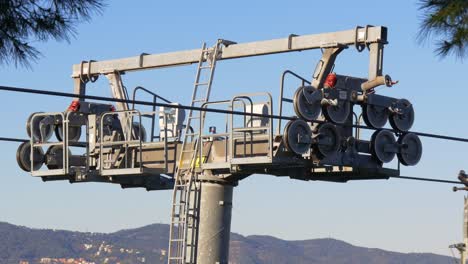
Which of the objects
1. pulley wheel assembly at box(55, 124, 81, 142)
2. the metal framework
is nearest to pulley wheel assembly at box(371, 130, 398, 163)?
the metal framework

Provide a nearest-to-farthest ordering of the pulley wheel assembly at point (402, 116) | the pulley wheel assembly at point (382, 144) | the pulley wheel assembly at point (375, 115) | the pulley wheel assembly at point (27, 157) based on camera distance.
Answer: the pulley wheel assembly at point (375, 115), the pulley wheel assembly at point (382, 144), the pulley wheel assembly at point (402, 116), the pulley wheel assembly at point (27, 157)

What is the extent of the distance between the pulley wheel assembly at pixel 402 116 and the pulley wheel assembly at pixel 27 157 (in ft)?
26.0

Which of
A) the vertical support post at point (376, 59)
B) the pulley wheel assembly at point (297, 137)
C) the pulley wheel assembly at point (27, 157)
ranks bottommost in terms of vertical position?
the pulley wheel assembly at point (27, 157)

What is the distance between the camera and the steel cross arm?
87.5ft

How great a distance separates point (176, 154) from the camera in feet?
96.0

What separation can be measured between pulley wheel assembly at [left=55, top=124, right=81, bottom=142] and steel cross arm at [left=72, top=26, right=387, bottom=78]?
242 cm

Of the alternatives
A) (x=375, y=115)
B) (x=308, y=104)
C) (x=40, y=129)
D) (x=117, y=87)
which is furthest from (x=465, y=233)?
(x=40, y=129)

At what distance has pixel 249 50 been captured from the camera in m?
28.9

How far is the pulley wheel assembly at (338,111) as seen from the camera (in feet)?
85.5

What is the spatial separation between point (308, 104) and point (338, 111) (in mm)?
836

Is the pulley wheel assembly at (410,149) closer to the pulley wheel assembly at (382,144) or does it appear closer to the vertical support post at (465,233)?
the pulley wheel assembly at (382,144)

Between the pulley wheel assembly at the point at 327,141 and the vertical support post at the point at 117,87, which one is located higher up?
the vertical support post at the point at 117,87

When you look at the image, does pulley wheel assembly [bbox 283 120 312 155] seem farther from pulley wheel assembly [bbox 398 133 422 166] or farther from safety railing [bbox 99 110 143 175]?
safety railing [bbox 99 110 143 175]

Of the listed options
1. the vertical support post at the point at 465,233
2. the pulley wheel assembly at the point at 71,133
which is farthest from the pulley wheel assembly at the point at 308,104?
the pulley wheel assembly at the point at 71,133
